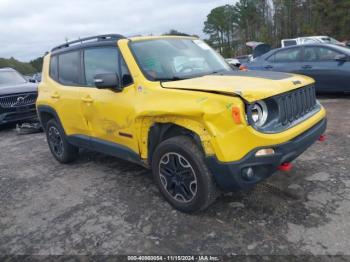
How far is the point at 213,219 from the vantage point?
3.48 meters

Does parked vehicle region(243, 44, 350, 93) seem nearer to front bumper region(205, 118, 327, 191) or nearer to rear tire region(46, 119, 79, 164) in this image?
front bumper region(205, 118, 327, 191)

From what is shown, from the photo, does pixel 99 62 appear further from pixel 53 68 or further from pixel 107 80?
pixel 53 68

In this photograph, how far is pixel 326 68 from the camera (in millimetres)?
8625

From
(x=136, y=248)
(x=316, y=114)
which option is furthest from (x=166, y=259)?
(x=316, y=114)

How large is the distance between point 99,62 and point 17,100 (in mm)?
5535

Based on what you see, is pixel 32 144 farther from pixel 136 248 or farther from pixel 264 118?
pixel 264 118

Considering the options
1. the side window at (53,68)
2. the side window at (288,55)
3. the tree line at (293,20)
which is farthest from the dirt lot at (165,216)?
the tree line at (293,20)

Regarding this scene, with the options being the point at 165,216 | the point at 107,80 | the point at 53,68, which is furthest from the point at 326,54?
the point at 165,216

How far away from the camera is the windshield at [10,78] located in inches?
399

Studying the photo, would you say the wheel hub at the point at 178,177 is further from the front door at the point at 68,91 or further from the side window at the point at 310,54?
the side window at the point at 310,54

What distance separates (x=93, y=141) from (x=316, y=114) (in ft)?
9.01

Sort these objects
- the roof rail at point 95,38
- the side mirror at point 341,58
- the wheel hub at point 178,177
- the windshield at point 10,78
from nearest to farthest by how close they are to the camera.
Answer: the wheel hub at point 178,177 < the roof rail at point 95,38 < the side mirror at point 341,58 < the windshield at point 10,78

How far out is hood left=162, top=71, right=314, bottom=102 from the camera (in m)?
3.08

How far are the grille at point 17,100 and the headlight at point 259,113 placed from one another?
24.9ft
